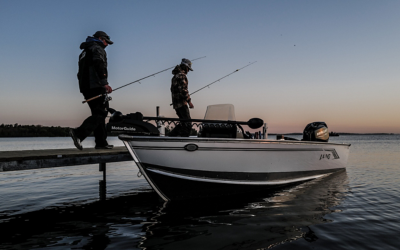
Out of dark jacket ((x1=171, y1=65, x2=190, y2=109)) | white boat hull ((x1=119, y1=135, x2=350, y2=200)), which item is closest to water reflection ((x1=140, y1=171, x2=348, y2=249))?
white boat hull ((x1=119, y1=135, x2=350, y2=200))

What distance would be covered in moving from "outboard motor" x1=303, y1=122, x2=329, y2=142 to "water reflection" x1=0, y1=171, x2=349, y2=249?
180 cm

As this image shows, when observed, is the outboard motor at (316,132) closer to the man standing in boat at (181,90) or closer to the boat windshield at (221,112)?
the boat windshield at (221,112)

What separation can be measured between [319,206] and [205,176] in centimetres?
234

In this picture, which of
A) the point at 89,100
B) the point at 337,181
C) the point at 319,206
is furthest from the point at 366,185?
the point at 89,100

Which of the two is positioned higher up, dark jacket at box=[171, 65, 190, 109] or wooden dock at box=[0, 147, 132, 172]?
dark jacket at box=[171, 65, 190, 109]

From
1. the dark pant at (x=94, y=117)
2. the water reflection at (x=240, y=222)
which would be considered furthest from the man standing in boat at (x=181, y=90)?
the water reflection at (x=240, y=222)

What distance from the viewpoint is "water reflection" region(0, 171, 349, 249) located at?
377 centimetres

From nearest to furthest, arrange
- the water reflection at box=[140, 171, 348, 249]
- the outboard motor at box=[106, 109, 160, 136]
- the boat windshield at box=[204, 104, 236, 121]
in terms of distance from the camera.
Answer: the water reflection at box=[140, 171, 348, 249] < the outboard motor at box=[106, 109, 160, 136] < the boat windshield at box=[204, 104, 236, 121]

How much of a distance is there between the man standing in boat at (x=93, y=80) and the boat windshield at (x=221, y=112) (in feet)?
7.29

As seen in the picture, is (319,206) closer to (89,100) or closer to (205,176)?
(205,176)

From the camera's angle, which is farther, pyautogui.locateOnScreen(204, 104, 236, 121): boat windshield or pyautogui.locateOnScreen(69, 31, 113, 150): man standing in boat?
pyautogui.locateOnScreen(204, 104, 236, 121): boat windshield

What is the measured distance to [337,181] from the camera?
28.1 ft

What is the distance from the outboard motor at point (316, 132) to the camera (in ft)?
25.7

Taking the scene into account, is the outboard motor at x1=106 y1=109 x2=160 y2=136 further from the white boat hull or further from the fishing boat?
the white boat hull
